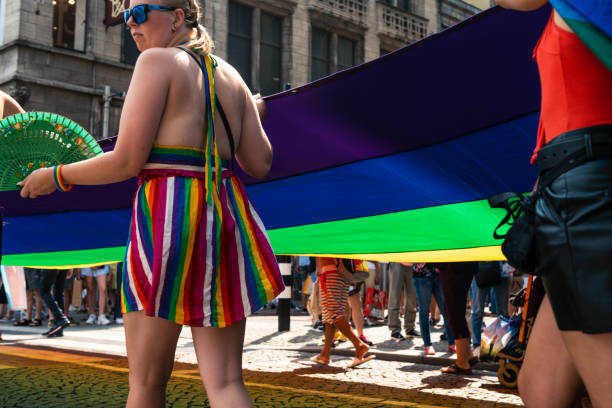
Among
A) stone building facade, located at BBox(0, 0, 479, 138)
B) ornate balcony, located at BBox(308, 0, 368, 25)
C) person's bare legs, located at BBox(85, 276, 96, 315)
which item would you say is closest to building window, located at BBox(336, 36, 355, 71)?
stone building facade, located at BBox(0, 0, 479, 138)

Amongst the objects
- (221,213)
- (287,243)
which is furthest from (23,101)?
(221,213)

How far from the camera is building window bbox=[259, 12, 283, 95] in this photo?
Result: 2367cm

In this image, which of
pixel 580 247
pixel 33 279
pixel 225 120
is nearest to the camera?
pixel 580 247

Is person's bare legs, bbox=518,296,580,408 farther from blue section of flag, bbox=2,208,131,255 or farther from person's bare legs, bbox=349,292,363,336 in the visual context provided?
person's bare legs, bbox=349,292,363,336

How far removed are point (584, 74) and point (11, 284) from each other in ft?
22.7

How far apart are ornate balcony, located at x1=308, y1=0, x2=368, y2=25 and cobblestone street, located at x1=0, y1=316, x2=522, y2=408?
18.1 meters

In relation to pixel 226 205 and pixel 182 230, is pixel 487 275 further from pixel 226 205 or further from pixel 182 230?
pixel 182 230

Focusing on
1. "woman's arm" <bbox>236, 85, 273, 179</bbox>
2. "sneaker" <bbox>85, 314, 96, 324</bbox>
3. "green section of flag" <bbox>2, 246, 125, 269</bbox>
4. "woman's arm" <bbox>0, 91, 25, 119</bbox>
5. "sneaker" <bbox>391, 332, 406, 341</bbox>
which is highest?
"woman's arm" <bbox>0, 91, 25, 119</bbox>

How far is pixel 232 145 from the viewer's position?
7.84ft

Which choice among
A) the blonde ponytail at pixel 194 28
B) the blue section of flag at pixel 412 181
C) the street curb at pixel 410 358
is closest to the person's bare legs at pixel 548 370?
the blonde ponytail at pixel 194 28

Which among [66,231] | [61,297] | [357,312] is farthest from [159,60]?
[61,297]

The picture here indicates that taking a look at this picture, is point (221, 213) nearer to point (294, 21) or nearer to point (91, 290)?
point (91, 290)

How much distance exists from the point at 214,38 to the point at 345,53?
6251 millimetres

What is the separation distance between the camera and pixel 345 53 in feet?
86.0
